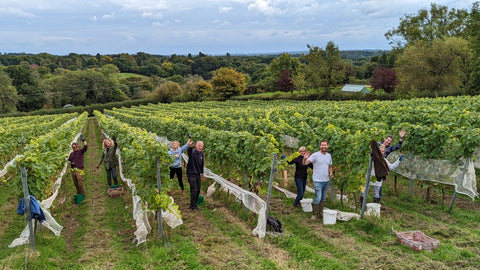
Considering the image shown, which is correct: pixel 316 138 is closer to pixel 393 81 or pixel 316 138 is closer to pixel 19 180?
pixel 19 180

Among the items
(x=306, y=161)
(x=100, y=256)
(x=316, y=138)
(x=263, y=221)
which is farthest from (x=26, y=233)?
(x=316, y=138)

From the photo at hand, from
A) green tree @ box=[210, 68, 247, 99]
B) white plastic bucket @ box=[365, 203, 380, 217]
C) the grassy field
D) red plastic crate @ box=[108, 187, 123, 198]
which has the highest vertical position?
green tree @ box=[210, 68, 247, 99]

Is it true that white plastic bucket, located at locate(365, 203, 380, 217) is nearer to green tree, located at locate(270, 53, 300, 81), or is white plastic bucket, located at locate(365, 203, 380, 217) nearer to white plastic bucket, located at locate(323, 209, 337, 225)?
white plastic bucket, located at locate(323, 209, 337, 225)

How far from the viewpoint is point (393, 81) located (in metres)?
49.3

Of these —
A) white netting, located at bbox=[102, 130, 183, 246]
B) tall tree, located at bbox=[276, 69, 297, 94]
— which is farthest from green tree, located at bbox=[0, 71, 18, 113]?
white netting, located at bbox=[102, 130, 183, 246]

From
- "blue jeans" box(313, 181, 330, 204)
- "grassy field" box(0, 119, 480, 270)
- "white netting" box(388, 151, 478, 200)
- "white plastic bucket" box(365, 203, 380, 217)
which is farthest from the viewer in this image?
"white netting" box(388, 151, 478, 200)

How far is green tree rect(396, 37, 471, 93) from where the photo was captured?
38.3m

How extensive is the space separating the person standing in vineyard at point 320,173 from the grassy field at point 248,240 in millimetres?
381

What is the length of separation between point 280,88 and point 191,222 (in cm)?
5547

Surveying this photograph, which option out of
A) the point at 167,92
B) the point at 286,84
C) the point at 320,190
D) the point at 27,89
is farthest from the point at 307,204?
the point at 27,89

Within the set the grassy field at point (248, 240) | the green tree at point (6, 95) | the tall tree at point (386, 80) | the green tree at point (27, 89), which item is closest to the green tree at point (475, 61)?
the tall tree at point (386, 80)

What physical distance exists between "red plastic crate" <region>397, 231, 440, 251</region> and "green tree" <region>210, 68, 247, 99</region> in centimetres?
5511

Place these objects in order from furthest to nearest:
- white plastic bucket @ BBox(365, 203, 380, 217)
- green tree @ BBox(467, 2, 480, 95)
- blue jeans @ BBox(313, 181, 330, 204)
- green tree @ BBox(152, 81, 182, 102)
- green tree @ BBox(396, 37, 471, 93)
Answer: green tree @ BBox(152, 81, 182, 102), green tree @ BBox(396, 37, 471, 93), green tree @ BBox(467, 2, 480, 95), blue jeans @ BBox(313, 181, 330, 204), white plastic bucket @ BBox(365, 203, 380, 217)

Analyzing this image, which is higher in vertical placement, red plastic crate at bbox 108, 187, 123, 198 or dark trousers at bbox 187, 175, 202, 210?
dark trousers at bbox 187, 175, 202, 210
